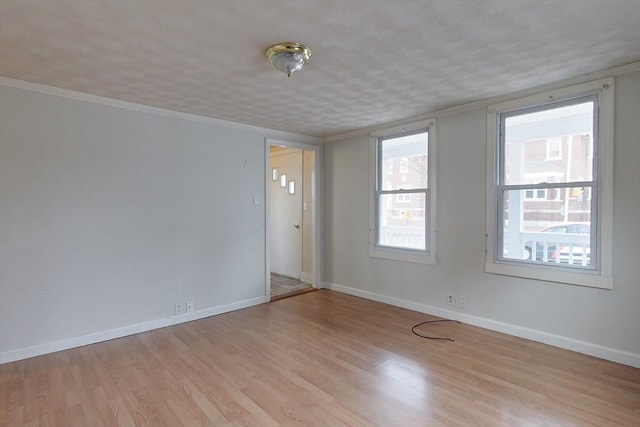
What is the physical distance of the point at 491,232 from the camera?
3.34 meters

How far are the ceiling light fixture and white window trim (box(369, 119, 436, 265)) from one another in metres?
2.06

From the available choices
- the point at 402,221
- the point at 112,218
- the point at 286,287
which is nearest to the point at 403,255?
the point at 402,221

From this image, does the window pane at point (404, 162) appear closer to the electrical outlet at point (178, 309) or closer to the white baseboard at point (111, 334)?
the white baseboard at point (111, 334)

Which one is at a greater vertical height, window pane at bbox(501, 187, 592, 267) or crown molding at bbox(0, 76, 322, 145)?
crown molding at bbox(0, 76, 322, 145)

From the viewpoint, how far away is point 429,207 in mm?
3893

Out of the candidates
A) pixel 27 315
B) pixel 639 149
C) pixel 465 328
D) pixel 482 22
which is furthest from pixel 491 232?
pixel 27 315

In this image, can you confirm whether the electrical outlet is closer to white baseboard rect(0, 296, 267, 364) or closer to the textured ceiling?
white baseboard rect(0, 296, 267, 364)

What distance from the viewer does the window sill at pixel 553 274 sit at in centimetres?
271

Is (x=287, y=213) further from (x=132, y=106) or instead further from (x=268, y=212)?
(x=132, y=106)

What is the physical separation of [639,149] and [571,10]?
1426mm

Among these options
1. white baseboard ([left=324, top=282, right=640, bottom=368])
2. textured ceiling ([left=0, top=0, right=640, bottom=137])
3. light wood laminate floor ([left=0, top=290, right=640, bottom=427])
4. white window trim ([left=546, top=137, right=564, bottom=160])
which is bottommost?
light wood laminate floor ([left=0, top=290, right=640, bottom=427])

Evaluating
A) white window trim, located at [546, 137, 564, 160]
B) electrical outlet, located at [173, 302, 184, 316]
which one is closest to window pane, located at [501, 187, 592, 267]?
white window trim, located at [546, 137, 564, 160]

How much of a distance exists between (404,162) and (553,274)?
6.58ft

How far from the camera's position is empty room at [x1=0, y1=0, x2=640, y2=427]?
2.01 m
